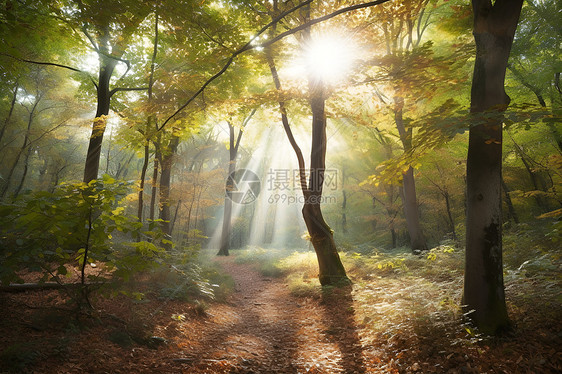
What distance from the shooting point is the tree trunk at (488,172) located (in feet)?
11.3

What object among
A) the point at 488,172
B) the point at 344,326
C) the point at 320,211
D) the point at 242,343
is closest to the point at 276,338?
the point at 242,343

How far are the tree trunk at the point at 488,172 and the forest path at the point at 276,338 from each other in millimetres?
1969

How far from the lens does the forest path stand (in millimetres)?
3518

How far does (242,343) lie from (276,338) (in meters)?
0.76

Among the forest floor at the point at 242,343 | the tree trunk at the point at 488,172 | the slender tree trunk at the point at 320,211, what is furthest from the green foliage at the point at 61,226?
the slender tree trunk at the point at 320,211

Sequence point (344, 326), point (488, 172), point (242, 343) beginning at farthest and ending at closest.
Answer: point (344, 326)
point (242, 343)
point (488, 172)

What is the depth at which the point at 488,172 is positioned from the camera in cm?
351

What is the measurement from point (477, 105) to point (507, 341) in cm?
310

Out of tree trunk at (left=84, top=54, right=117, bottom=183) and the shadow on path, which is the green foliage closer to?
the shadow on path

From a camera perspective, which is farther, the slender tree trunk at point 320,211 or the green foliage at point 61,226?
the slender tree trunk at point 320,211

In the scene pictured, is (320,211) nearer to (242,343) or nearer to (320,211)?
(320,211)

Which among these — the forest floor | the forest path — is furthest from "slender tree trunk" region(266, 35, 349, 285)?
the forest floor

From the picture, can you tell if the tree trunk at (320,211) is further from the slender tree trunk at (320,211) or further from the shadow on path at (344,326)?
the shadow on path at (344,326)

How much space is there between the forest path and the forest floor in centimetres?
2
